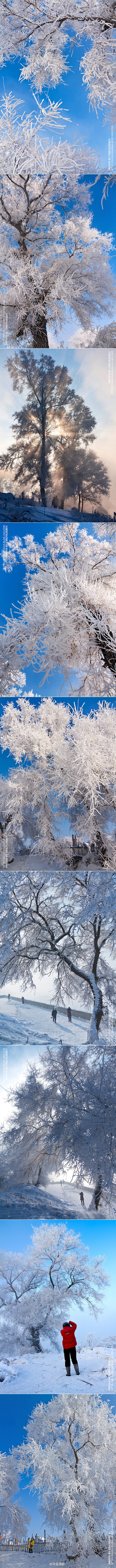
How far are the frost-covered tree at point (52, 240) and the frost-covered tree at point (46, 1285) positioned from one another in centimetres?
345

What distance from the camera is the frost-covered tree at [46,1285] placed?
2.79m

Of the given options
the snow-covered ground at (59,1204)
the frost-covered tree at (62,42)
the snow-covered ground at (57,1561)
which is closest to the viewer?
the snow-covered ground at (57,1561)

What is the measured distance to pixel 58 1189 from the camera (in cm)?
281

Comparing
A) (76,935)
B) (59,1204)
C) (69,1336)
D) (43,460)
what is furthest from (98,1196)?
(43,460)

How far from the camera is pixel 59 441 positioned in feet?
9.85

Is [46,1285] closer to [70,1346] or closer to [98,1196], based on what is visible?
[70,1346]

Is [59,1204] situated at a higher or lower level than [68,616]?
lower

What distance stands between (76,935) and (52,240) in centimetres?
267

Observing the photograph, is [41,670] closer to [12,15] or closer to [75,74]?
[75,74]

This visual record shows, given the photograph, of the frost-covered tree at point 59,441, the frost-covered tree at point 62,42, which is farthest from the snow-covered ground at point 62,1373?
the frost-covered tree at point 62,42

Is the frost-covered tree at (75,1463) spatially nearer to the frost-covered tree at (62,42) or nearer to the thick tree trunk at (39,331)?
the thick tree trunk at (39,331)

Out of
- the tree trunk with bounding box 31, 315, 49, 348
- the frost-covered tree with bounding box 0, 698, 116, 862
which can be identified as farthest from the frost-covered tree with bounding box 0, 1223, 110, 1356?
the tree trunk with bounding box 31, 315, 49, 348

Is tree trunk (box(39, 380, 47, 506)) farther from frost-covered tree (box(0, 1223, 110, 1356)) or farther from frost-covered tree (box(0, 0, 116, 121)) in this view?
frost-covered tree (box(0, 1223, 110, 1356))

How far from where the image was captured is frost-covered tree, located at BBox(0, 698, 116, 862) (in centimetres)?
278
